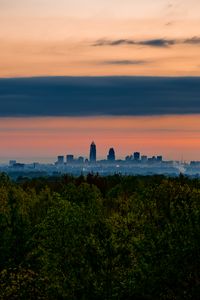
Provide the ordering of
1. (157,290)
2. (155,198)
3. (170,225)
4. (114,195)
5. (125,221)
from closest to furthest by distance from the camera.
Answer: (157,290) → (170,225) → (125,221) → (155,198) → (114,195)

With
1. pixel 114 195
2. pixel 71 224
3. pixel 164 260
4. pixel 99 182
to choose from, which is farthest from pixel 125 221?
pixel 99 182

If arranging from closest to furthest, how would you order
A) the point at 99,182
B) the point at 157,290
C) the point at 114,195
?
1. the point at 157,290
2. the point at 114,195
3. the point at 99,182

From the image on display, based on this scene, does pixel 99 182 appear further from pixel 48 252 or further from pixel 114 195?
pixel 48 252

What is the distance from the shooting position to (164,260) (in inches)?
2712

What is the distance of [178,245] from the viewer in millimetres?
69375

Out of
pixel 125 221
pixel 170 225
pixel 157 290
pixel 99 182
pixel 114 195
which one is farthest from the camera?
pixel 99 182

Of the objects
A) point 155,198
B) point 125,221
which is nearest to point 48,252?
point 125,221

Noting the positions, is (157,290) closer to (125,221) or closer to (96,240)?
(96,240)

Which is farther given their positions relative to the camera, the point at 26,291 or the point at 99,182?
the point at 99,182

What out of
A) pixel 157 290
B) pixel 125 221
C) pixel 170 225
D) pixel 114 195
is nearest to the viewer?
pixel 157 290

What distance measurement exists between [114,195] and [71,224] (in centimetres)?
8443

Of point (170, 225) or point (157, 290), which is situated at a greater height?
point (170, 225)

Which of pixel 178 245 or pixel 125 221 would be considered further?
pixel 125 221

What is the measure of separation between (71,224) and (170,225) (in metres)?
10.5
